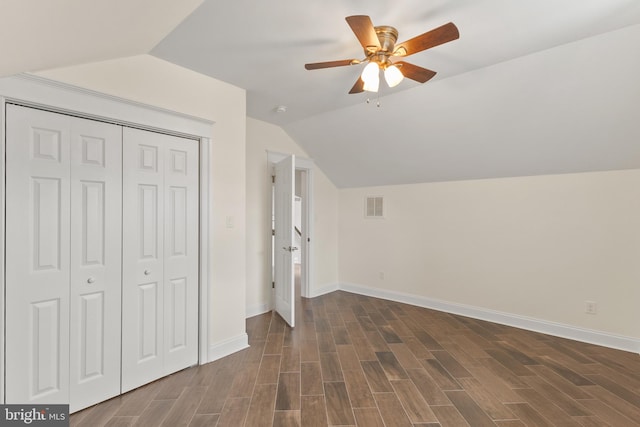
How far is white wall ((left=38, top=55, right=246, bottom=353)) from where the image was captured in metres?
2.41

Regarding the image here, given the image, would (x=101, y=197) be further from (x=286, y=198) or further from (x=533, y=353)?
(x=533, y=353)

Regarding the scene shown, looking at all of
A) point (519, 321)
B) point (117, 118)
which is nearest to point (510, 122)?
point (519, 321)

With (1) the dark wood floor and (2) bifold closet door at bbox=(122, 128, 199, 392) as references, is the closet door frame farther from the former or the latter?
(1) the dark wood floor

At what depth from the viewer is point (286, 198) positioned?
3773 mm

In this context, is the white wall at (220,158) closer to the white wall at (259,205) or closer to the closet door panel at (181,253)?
the closet door panel at (181,253)

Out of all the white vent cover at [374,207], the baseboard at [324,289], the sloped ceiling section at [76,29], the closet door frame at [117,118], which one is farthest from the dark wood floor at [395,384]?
the sloped ceiling section at [76,29]

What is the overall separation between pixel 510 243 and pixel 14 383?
4.75 meters

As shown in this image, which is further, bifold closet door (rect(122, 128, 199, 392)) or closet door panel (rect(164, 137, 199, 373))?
closet door panel (rect(164, 137, 199, 373))

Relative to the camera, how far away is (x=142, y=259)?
2.39 m

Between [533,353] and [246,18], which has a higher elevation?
[246,18]

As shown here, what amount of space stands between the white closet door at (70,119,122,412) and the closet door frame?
12 centimetres

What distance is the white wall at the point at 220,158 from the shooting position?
241 cm

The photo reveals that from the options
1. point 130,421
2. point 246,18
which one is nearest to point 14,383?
point 130,421

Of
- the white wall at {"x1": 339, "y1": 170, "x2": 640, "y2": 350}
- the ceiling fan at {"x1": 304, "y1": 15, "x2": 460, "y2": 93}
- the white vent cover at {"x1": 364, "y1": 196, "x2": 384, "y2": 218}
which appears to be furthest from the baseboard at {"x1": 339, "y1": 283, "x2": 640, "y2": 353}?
the ceiling fan at {"x1": 304, "y1": 15, "x2": 460, "y2": 93}
